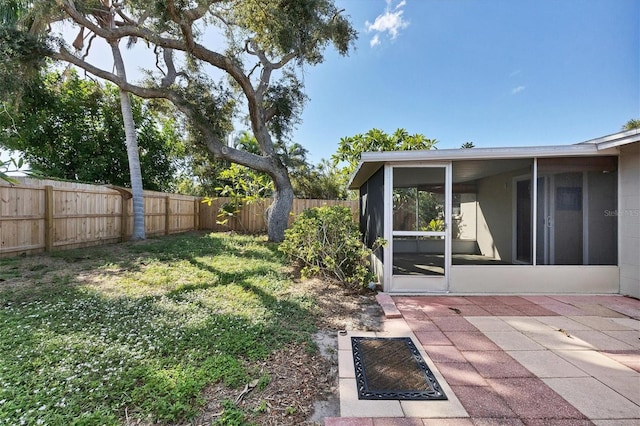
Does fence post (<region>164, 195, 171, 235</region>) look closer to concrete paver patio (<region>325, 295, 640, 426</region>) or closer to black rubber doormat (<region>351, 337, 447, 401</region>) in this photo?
concrete paver patio (<region>325, 295, 640, 426</region>)

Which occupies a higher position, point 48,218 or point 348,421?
point 48,218

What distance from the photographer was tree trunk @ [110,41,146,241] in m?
8.37

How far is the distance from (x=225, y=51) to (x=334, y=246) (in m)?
8.05

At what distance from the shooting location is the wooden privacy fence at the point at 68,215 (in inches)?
224

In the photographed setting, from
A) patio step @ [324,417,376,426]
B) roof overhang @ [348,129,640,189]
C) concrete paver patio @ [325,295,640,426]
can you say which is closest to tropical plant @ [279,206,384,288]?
concrete paver patio @ [325,295,640,426]

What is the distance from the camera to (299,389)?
6.79 ft

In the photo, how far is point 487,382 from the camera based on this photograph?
2.12 metres

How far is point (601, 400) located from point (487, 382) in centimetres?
70

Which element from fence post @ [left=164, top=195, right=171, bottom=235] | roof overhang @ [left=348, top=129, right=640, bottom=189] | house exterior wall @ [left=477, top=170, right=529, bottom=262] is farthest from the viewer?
fence post @ [left=164, top=195, right=171, bottom=235]

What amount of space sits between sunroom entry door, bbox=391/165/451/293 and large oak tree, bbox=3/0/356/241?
17.5 ft

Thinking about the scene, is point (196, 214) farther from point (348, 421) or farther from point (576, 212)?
point (576, 212)

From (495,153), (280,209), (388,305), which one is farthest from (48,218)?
(495,153)

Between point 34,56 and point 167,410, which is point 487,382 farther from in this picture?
point 34,56

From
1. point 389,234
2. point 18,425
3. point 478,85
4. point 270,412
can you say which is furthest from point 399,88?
point 18,425
